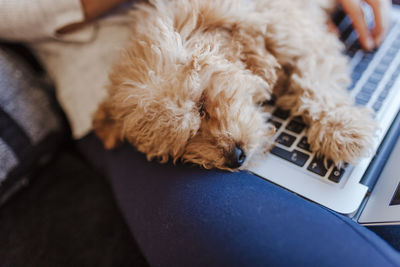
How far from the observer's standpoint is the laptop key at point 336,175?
87 centimetres

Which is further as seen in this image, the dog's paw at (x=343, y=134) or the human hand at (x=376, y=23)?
the human hand at (x=376, y=23)

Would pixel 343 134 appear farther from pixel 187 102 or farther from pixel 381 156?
pixel 187 102

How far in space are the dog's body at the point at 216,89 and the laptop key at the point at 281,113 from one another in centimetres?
4

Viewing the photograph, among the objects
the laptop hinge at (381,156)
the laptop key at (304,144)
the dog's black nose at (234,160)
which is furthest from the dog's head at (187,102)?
the laptop hinge at (381,156)

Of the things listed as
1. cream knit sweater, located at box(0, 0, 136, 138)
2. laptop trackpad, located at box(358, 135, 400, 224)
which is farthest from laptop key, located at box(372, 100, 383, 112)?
cream knit sweater, located at box(0, 0, 136, 138)

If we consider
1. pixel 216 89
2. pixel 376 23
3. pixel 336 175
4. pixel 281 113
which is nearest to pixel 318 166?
pixel 336 175

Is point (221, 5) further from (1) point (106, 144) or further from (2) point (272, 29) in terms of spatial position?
(1) point (106, 144)

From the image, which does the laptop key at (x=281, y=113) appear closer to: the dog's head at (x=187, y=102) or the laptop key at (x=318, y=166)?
the dog's head at (x=187, y=102)

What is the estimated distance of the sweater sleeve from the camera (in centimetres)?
106

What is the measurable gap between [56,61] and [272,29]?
1010 millimetres

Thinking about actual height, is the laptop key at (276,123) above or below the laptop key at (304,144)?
above

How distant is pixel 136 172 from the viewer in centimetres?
100

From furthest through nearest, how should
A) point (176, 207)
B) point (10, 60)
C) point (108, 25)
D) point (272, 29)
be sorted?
point (108, 25), point (10, 60), point (272, 29), point (176, 207)

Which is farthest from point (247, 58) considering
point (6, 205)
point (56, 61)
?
point (6, 205)
